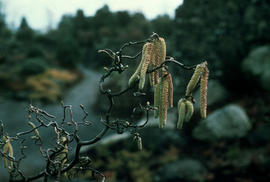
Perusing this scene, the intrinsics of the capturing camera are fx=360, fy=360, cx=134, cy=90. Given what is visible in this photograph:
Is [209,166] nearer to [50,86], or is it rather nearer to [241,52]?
[241,52]

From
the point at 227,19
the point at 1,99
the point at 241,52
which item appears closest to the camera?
the point at 241,52

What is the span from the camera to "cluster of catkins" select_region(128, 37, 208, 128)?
4.24ft

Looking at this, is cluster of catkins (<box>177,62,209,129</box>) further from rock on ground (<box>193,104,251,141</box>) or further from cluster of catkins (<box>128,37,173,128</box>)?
rock on ground (<box>193,104,251,141</box>)

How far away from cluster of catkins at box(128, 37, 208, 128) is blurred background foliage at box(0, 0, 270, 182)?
5045 millimetres

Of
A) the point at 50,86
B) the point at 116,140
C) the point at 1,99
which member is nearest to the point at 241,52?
the point at 116,140

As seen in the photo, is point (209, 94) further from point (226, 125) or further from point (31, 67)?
point (31, 67)

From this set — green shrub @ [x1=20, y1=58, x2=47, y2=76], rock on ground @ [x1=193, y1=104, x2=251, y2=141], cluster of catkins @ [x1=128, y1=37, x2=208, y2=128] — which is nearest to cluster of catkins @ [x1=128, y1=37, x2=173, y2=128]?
cluster of catkins @ [x1=128, y1=37, x2=208, y2=128]

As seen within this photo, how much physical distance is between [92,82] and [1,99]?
4.61 metres

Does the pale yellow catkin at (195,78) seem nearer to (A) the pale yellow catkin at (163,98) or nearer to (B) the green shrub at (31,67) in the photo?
(A) the pale yellow catkin at (163,98)

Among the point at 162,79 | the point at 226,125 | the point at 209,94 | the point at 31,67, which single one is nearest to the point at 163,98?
the point at 162,79

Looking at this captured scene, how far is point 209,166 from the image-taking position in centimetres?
730

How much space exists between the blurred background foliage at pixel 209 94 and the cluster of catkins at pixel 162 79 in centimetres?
505

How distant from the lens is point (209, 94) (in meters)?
9.20

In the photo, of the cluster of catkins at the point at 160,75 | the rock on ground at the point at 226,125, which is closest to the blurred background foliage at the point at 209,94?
the rock on ground at the point at 226,125
